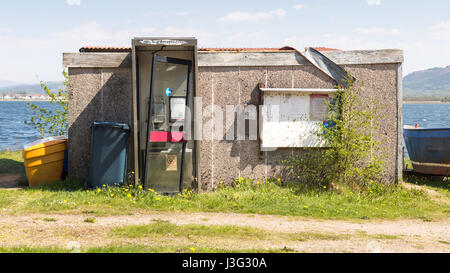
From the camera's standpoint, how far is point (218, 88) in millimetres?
8773

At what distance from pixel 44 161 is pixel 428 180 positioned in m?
9.26

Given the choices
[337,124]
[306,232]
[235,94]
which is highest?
[235,94]

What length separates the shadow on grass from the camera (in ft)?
33.5

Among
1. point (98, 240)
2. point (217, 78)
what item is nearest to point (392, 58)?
point (217, 78)

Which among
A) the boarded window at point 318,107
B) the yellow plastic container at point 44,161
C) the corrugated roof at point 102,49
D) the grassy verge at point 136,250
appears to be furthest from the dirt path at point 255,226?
the corrugated roof at point 102,49

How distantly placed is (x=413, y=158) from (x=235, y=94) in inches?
213

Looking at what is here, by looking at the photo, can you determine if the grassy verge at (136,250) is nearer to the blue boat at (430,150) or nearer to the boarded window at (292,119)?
the boarded window at (292,119)

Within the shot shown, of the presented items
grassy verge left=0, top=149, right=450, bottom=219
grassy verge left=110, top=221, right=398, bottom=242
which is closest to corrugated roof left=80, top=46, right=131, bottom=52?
grassy verge left=0, top=149, right=450, bottom=219

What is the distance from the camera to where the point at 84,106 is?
344 inches

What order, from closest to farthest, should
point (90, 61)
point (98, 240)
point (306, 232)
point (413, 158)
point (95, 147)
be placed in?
point (98, 240)
point (306, 232)
point (95, 147)
point (90, 61)
point (413, 158)

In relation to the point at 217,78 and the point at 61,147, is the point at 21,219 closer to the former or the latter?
the point at 61,147

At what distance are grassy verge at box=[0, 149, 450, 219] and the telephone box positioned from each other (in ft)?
1.69

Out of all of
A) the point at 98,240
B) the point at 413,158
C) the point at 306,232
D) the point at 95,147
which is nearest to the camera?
the point at 98,240

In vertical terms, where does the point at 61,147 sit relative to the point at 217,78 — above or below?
below
